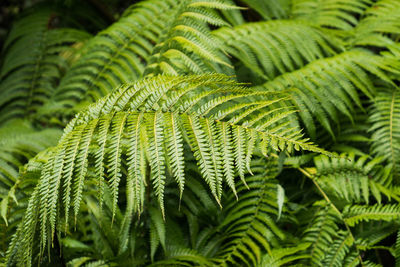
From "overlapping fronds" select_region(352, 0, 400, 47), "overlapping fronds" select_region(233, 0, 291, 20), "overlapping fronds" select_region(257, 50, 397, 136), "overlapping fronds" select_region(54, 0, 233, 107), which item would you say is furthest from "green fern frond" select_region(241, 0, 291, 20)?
"overlapping fronds" select_region(257, 50, 397, 136)

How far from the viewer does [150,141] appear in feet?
3.35

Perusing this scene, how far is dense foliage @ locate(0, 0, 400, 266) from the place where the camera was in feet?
3.42

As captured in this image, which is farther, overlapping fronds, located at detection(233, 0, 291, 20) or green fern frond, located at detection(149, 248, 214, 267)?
overlapping fronds, located at detection(233, 0, 291, 20)

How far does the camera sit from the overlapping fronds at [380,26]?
6.27 feet

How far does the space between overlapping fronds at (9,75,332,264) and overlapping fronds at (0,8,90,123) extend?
1.34 m

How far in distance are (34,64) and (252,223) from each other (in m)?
1.87

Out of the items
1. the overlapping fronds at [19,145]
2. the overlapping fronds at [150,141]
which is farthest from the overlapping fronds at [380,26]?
the overlapping fronds at [19,145]

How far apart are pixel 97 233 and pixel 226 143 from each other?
820 mm

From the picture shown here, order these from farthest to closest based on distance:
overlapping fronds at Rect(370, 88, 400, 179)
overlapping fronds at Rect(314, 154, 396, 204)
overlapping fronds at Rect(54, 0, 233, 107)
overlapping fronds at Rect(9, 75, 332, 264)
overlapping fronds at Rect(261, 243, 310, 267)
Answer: overlapping fronds at Rect(54, 0, 233, 107)
overlapping fronds at Rect(370, 88, 400, 179)
overlapping fronds at Rect(314, 154, 396, 204)
overlapping fronds at Rect(261, 243, 310, 267)
overlapping fronds at Rect(9, 75, 332, 264)

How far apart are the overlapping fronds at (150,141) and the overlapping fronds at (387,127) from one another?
30.7 inches

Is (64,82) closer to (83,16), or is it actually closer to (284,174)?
(83,16)

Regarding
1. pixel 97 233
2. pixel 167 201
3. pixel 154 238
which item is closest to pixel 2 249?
pixel 97 233

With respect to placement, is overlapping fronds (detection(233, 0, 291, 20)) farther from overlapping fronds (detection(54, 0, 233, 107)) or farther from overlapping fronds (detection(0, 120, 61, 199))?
overlapping fronds (detection(0, 120, 61, 199))

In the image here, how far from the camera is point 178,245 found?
1.51 m
